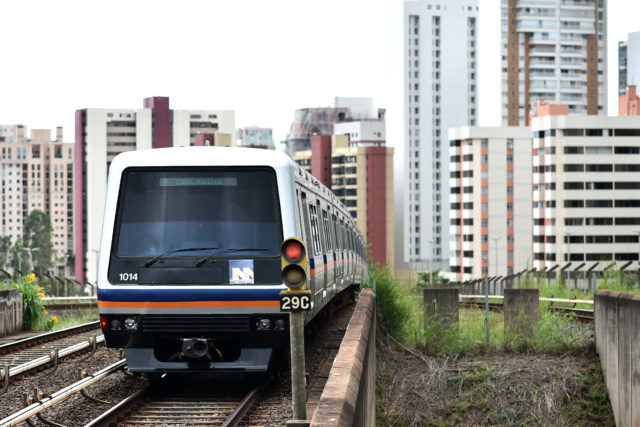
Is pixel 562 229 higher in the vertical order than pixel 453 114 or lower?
lower

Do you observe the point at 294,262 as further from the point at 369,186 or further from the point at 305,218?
the point at 369,186

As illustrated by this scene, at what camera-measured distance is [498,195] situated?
413 ft

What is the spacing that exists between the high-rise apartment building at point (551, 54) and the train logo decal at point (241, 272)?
13814 centimetres

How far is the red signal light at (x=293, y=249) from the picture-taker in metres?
7.21

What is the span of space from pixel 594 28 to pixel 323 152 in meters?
42.2

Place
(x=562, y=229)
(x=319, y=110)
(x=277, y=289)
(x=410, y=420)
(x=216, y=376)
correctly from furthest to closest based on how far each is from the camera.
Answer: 1. (x=319, y=110)
2. (x=562, y=229)
3. (x=410, y=420)
4. (x=216, y=376)
5. (x=277, y=289)

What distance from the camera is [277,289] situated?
1108cm

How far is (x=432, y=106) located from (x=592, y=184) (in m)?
50.0

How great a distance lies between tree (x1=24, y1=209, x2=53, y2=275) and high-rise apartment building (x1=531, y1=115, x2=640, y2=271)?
254 feet

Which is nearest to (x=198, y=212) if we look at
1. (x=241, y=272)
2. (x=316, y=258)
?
(x=241, y=272)

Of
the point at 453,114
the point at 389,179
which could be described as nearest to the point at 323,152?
the point at 389,179

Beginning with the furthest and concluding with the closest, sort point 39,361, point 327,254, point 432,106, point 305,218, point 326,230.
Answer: point 432,106 → point 326,230 → point 327,254 → point 39,361 → point 305,218

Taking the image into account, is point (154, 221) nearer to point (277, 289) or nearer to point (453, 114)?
point (277, 289)

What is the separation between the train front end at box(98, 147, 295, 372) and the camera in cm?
1105
